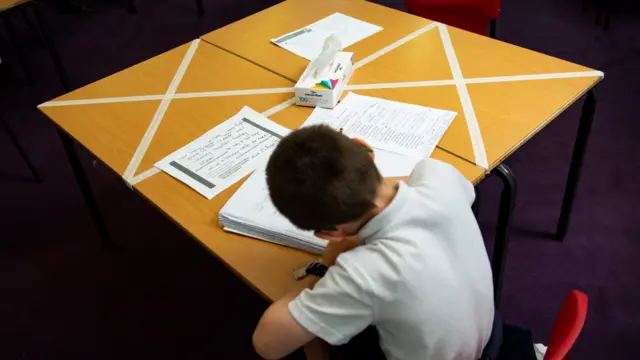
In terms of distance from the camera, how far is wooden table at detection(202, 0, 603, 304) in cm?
134

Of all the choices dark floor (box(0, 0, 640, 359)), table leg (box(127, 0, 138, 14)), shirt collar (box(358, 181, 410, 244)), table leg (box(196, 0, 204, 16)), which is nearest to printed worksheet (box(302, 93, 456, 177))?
shirt collar (box(358, 181, 410, 244))

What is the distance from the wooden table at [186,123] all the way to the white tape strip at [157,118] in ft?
0.03

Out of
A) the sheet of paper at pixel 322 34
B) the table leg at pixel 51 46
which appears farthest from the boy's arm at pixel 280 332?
the table leg at pixel 51 46

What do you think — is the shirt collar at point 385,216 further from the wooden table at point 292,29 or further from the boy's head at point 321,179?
the wooden table at point 292,29

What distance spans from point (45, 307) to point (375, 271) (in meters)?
1.55

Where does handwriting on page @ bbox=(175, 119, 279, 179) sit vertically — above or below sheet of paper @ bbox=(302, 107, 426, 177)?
above

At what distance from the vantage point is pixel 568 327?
83 cm

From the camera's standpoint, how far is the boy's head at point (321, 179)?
82 centimetres

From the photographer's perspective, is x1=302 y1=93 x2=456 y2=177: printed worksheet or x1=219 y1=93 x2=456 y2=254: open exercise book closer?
x1=219 y1=93 x2=456 y2=254: open exercise book

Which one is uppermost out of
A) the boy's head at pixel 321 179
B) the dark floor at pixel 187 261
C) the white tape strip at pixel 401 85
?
the boy's head at pixel 321 179

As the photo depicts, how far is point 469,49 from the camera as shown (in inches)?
67.3

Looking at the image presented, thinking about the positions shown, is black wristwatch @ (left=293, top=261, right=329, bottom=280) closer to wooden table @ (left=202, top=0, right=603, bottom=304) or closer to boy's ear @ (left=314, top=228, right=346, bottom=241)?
boy's ear @ (left=314, top=228, right=346, bottom=241)

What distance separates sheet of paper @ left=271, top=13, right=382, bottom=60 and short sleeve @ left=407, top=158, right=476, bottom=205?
2.70ft

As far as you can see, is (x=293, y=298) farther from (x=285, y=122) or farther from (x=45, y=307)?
(x=45, y=307)
